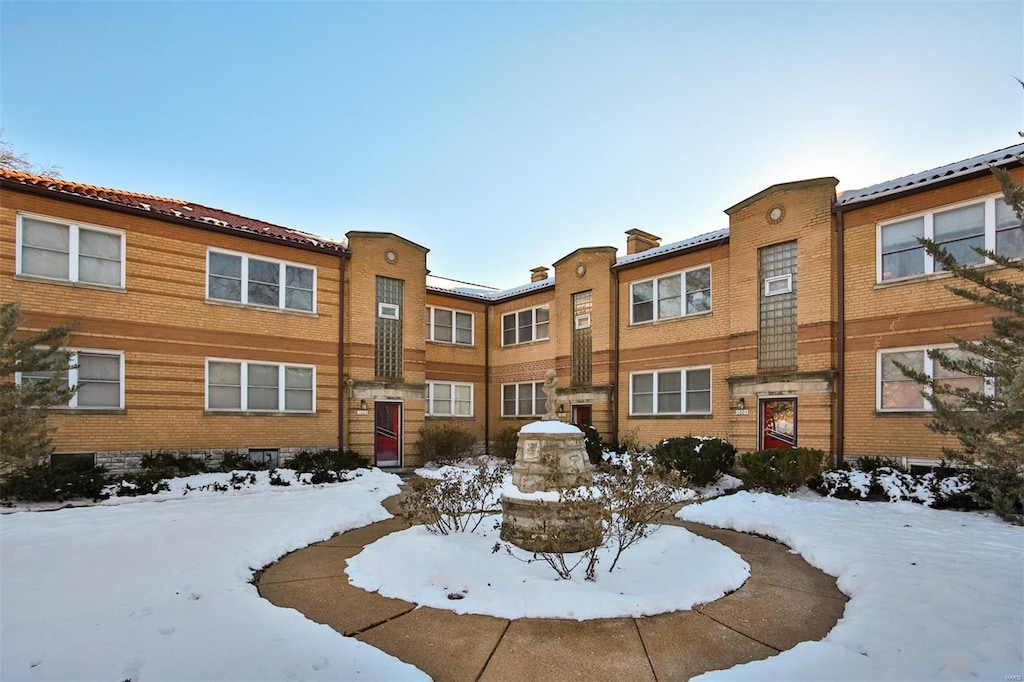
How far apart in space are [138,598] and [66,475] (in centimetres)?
781

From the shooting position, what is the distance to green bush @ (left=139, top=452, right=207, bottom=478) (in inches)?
516

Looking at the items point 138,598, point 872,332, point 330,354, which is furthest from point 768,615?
point 330,354

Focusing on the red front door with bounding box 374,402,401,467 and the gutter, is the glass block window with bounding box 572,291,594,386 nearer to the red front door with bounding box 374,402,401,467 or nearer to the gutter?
the red front door with bounding box 374,402,401,467

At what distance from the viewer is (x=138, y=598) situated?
526 cm

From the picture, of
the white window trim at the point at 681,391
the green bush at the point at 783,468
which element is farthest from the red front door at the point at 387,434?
the green bush at the point at 783,468

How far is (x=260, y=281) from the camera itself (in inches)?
631

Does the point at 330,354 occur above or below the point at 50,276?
below

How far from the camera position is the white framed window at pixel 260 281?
15.3 m

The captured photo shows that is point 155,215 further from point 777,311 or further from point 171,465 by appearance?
point 777,311

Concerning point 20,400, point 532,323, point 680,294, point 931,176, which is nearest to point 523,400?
point 532,323

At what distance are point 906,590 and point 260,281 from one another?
16.0m

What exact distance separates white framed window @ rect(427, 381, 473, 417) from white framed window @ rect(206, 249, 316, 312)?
6382mm

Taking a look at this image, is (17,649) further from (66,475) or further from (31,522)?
(66,475)

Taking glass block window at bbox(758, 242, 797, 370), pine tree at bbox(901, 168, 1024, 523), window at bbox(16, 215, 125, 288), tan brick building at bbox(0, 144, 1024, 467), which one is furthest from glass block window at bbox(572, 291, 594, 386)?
window at bbox(16, 215, 125, 288)
